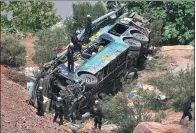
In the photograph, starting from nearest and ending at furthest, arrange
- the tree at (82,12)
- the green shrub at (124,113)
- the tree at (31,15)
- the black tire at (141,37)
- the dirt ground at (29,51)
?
the green shrub at (124,113), the black tire at (141,37), the dirt ground at (29,51), the tree at (82,12), the tree at (31,15)

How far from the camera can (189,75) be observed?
17656mm

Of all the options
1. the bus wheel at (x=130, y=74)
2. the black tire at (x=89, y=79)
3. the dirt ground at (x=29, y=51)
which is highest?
the black tire at (x=89, y=79)

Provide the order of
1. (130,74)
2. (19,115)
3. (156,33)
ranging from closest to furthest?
(19,115) < (130,74) < (156,33)

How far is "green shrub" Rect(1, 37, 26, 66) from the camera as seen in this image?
72.6ft

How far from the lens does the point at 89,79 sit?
56.2 ft

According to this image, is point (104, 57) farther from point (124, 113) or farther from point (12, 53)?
point (12, 53)

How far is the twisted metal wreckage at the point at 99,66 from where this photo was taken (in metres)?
16.5

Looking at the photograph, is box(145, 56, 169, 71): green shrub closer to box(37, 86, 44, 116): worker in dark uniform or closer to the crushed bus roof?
the crushed bus roof

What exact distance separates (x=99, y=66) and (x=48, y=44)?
5374mm

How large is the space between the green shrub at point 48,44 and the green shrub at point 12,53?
1.95 feet

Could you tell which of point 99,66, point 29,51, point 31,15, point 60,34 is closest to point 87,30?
point 99,66

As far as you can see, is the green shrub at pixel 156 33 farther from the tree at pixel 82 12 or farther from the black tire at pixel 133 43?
the tree at pixel 82 12

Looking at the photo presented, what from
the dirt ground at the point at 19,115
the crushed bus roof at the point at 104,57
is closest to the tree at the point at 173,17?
the dirt ground at the point at 19,115

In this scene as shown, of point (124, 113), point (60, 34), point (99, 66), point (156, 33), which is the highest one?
point (99, 66)
